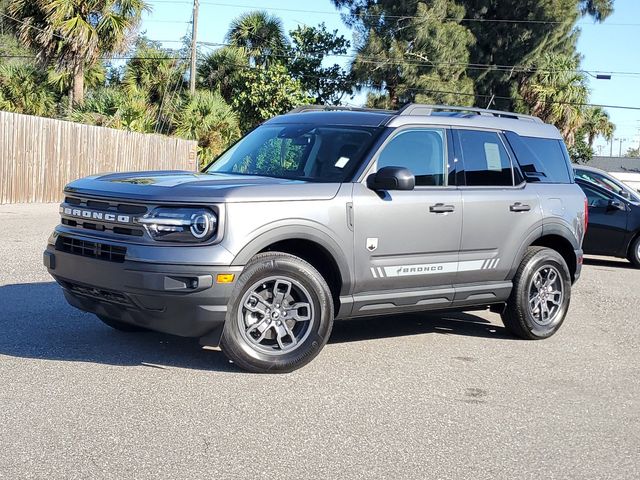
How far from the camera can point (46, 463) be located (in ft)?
14.2

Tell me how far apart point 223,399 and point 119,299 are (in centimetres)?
106

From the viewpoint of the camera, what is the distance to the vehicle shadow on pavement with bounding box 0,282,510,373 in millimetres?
6441

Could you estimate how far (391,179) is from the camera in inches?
260

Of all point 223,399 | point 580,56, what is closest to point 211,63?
point 580,56

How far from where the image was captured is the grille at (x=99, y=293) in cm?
597

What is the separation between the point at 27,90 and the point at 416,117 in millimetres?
A: 25780

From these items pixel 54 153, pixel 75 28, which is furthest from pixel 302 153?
pixel 75 28

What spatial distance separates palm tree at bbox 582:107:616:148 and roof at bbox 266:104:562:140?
58.6 metres

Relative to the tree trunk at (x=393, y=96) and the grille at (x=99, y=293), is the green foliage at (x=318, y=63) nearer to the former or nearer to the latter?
the tree trunk at (x=393, y=96)

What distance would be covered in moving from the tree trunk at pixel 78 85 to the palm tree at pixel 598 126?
44.2 metres

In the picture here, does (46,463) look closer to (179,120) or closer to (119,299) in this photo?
(119,299)

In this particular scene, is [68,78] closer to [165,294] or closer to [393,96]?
[393,96]

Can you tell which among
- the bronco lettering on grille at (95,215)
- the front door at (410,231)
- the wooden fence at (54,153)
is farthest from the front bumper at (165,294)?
the wooden fence at (54,153)

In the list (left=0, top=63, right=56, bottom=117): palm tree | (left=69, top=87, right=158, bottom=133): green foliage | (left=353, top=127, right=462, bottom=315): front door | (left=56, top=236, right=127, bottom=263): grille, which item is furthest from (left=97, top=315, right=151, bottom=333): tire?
(left=0, top=63, right=56, bottom=117): palm tree
